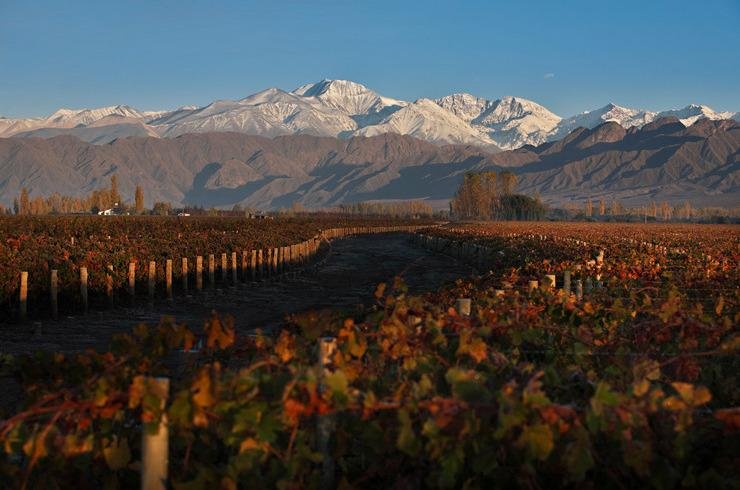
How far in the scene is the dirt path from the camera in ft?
64.1

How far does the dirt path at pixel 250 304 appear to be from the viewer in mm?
19531

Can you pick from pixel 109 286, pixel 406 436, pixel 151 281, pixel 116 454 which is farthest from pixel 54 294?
pixel 406 436

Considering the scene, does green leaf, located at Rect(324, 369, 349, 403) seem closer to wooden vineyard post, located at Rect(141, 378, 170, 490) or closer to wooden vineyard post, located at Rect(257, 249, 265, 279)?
wooden vineyard post, located at Rect(141, 378, 170, 490)

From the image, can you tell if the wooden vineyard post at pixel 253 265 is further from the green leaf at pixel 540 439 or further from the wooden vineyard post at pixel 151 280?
the green leaf at pixel 540 439

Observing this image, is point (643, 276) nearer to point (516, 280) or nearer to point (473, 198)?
point (516, 280)

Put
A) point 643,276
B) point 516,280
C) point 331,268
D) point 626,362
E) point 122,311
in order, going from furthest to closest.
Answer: point 331,268, point 122,311, point 643,276, point 516,280, point 626,362

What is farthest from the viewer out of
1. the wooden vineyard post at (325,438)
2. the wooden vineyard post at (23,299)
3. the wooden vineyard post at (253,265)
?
the wooden vineyard post at (253,265)

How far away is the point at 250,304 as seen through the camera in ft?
93.8

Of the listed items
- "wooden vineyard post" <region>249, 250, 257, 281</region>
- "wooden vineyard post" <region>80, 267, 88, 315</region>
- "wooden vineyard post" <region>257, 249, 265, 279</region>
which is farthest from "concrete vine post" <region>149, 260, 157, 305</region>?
"wooden vineyard post" <region>257, 249, 265, 279</region>

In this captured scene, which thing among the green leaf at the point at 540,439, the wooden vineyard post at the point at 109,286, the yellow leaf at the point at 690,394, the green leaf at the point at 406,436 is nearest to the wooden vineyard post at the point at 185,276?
the wooden vineyard post at the point at 109,286

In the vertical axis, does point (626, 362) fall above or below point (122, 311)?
above

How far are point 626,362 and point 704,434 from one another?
3.81 ft

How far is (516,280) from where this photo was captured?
15500 mm

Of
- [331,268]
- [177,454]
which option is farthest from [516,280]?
[331,268]
